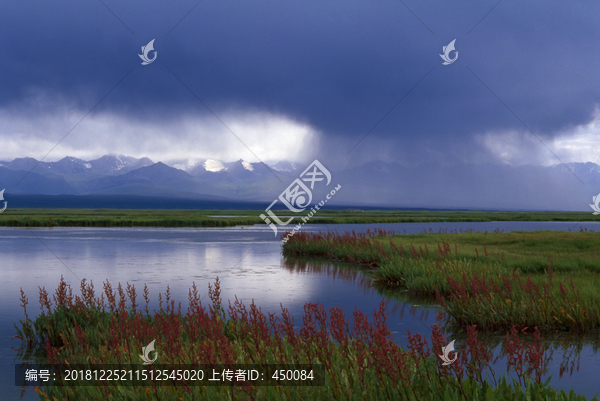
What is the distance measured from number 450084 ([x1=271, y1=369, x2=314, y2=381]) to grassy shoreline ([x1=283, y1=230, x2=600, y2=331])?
2.55 meters

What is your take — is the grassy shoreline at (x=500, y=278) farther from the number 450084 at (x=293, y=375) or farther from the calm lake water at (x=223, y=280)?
the number 450084 at (x=293, y=375)

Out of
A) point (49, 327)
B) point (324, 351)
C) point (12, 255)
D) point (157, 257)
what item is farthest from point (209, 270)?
point (324, 351)

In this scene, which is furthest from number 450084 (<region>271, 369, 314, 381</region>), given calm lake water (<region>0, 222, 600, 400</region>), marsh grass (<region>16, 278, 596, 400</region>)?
calm lake water (<region>0, 222, 600, 400</region>)

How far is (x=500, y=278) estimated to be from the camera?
16.6 m

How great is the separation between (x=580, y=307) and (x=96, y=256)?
30028 mm

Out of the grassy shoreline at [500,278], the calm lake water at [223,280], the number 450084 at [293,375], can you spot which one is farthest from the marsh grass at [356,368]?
the calm lake water at [223,280]

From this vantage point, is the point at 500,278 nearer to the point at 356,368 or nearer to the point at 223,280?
the point at 356,368

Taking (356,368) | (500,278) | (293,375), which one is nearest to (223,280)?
(500,278)

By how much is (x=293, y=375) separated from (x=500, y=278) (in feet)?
39.0

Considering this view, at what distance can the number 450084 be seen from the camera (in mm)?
6984

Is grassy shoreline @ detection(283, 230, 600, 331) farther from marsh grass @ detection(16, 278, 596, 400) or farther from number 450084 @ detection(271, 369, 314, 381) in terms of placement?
number 450084 @ detection(271, 369, 314, 381)

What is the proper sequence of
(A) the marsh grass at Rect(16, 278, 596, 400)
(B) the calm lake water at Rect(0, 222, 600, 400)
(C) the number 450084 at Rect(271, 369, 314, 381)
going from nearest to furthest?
(A) the marsh grass at Rect(16, 278, 596, 400) < (C) the number 450084 at Rect(271, 369, 314, 381) < (B) the calm lake water at Rect(0, 222, 600, 400)

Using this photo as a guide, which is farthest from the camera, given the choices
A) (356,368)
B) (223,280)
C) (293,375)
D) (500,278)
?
(223,280)

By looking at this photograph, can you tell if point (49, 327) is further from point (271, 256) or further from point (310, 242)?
point (310, 242)
